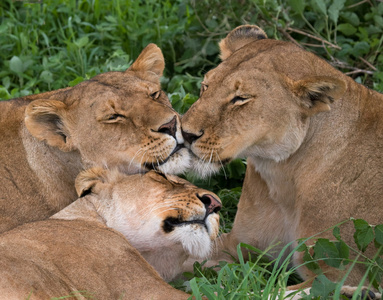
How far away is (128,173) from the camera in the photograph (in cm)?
361

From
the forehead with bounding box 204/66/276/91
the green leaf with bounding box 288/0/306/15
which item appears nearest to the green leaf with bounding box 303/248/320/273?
the forehead with bounding box 204/66/276/91

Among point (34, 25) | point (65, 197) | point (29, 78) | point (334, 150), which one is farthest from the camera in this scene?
point (34, 25)

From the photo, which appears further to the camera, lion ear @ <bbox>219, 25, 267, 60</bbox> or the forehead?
lion ear @ <bbox>219, 25, 267, 60</bbox>

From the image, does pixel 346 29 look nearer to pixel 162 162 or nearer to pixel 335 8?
pixel 335 8

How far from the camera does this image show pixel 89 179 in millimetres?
3461

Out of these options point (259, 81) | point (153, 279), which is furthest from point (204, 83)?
point (153, 279)

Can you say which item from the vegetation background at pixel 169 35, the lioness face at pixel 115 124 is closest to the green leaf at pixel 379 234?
the lioness face at pixel 115 124

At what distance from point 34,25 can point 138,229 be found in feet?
11.3

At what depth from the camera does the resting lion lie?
9.45ft

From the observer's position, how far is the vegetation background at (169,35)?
5.65m

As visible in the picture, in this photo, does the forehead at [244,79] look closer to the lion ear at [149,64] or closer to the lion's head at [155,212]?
the lion's head at [155,212]

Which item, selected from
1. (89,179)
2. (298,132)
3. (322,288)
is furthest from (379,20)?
(322,288)

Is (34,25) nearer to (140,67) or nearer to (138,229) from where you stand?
(140,67)

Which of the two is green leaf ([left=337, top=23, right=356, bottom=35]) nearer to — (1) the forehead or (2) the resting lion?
(1) the forehead
